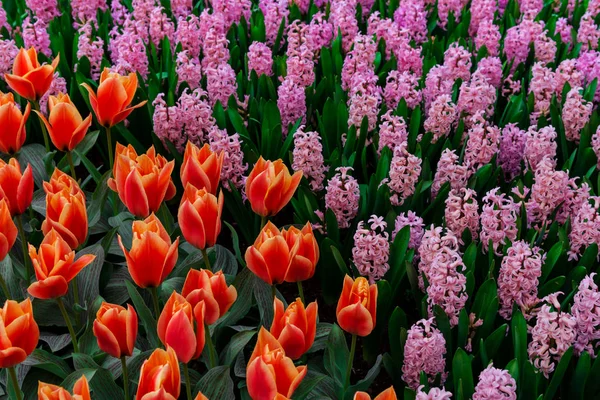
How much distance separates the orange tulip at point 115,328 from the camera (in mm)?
1582

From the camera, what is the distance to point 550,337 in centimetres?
192

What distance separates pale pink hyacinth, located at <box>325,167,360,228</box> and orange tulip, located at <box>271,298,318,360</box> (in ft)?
2.79

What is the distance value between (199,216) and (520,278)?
892mm

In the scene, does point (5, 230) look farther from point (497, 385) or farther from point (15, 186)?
point (497, 385)

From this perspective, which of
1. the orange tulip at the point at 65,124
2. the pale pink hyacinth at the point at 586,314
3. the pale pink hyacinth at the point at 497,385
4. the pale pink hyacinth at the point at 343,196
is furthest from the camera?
the pale pink hyacinth at the point at 343,196

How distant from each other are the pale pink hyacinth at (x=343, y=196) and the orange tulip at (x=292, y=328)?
0.85 meters

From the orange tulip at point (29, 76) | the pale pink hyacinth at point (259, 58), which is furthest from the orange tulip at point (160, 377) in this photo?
the pale pink hyacinth at point (259, 58)

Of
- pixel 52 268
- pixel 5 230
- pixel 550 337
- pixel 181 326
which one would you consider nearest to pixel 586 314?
pixel 550 337

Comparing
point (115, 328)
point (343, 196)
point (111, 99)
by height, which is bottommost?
point (343, 196)

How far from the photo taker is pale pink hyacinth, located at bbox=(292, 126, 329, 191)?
2588mm

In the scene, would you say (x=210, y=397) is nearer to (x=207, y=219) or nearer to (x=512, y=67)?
(x=207, y=219)

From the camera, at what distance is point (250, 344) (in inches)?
86.6

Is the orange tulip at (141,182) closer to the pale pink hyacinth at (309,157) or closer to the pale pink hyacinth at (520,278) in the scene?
the pale pink hyacinth at (309,157)

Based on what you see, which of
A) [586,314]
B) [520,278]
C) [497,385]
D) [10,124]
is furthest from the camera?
[10,124]
